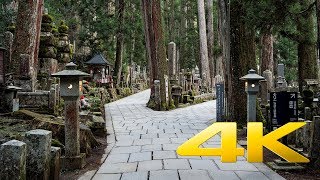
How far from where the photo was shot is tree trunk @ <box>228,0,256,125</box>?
8.76m

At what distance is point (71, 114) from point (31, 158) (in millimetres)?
1622

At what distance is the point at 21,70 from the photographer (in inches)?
424

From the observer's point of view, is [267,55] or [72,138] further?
[267,55]

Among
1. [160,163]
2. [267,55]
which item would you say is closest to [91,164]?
[160,163]

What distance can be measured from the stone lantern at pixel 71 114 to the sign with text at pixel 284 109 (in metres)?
3.25

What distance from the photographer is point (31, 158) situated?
11.9 ft

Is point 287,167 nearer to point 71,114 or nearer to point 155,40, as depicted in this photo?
point 71,114

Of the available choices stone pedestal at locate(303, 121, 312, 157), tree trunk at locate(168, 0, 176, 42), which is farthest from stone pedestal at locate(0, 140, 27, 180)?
tree trunk at locate(168, 0, 176, 42)

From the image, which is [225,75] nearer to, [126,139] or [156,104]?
[126,139]

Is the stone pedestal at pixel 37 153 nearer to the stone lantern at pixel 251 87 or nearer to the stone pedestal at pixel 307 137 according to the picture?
the stone pedestal at pixel 307 137

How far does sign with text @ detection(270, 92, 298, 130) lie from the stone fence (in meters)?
3.64

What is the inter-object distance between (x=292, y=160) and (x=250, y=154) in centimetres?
62

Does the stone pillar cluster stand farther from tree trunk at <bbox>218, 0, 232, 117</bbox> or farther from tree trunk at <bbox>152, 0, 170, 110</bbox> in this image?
tree trunk at <bbox>218, 0, 232, 117</bbox>

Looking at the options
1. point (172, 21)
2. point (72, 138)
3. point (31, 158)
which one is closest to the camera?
point (31, 158)
